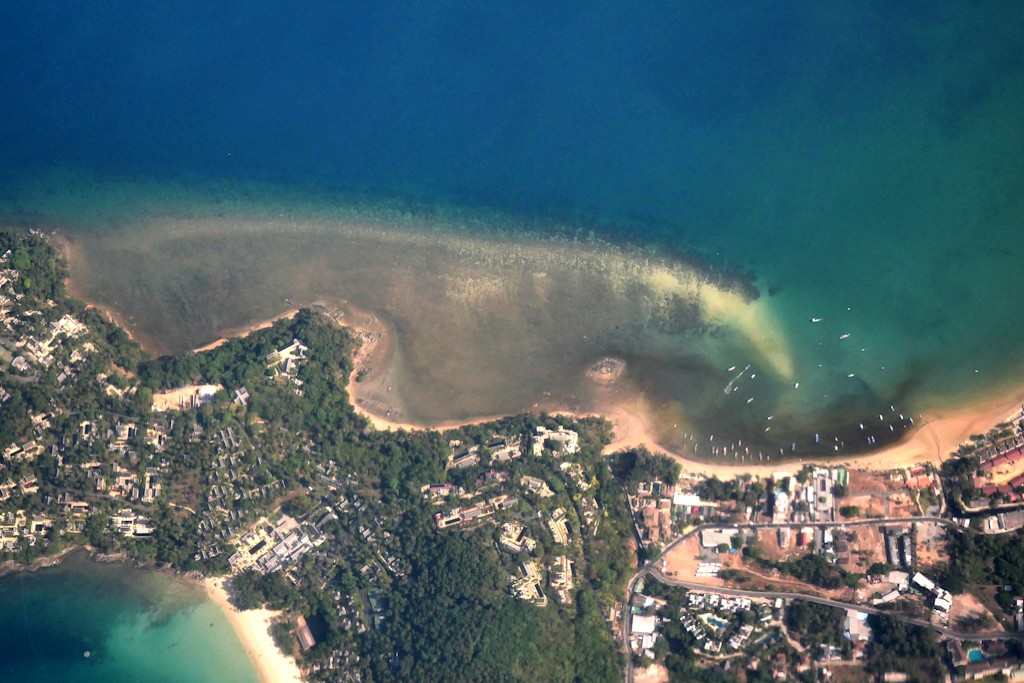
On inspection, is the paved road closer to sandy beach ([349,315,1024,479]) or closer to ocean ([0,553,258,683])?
sandy beach ([349,315,1024,479])

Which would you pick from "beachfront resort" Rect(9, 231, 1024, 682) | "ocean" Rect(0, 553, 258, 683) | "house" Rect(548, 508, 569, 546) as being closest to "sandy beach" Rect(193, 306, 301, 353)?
"beachfront resort" Rect(9, 231, 1024, 682)

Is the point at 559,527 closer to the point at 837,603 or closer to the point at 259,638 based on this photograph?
the point at 837,603

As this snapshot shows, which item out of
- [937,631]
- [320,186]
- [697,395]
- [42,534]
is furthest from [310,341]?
[937,631]

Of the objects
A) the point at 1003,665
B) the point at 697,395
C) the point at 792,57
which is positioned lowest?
the point at 1003,665

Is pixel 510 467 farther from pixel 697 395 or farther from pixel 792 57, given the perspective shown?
pixel 792 57

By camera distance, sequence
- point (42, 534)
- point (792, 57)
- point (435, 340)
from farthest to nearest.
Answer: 1. point (792, 57)
2. point (435, 340)
3. point (42, 534)

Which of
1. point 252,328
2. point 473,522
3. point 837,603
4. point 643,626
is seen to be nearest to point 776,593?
point 837,603

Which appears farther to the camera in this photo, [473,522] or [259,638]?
[259,638]
